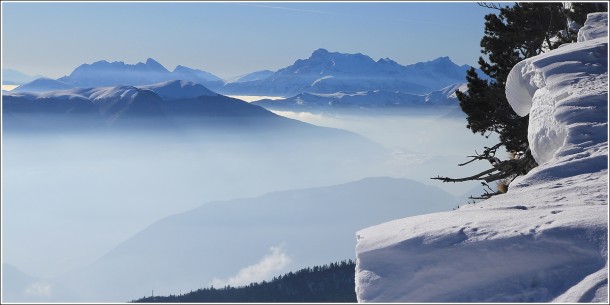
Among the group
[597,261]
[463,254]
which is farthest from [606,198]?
[463,254]

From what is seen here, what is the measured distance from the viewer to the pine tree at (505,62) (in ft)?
87.1

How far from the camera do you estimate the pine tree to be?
26547 mm

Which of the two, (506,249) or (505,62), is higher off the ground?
(505,62)

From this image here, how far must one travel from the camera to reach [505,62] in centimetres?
2836

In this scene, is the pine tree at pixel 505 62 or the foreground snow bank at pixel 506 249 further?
the pine tree at pixel 505 62

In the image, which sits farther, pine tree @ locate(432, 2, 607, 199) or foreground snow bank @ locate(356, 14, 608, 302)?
pine tree @ locate(432, 2, 607, 199)

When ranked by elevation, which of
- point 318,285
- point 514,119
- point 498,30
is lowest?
point 318,285

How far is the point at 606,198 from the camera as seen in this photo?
35.6 feet

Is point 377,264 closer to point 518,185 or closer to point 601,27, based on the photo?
point 518,185

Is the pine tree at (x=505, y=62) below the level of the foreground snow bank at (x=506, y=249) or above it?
above

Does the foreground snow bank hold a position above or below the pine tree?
below

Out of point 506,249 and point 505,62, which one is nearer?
point 506,249

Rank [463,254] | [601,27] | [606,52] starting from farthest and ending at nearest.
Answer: [601,27], [606,52], [463,254]

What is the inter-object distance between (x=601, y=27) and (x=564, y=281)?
9926 mm
